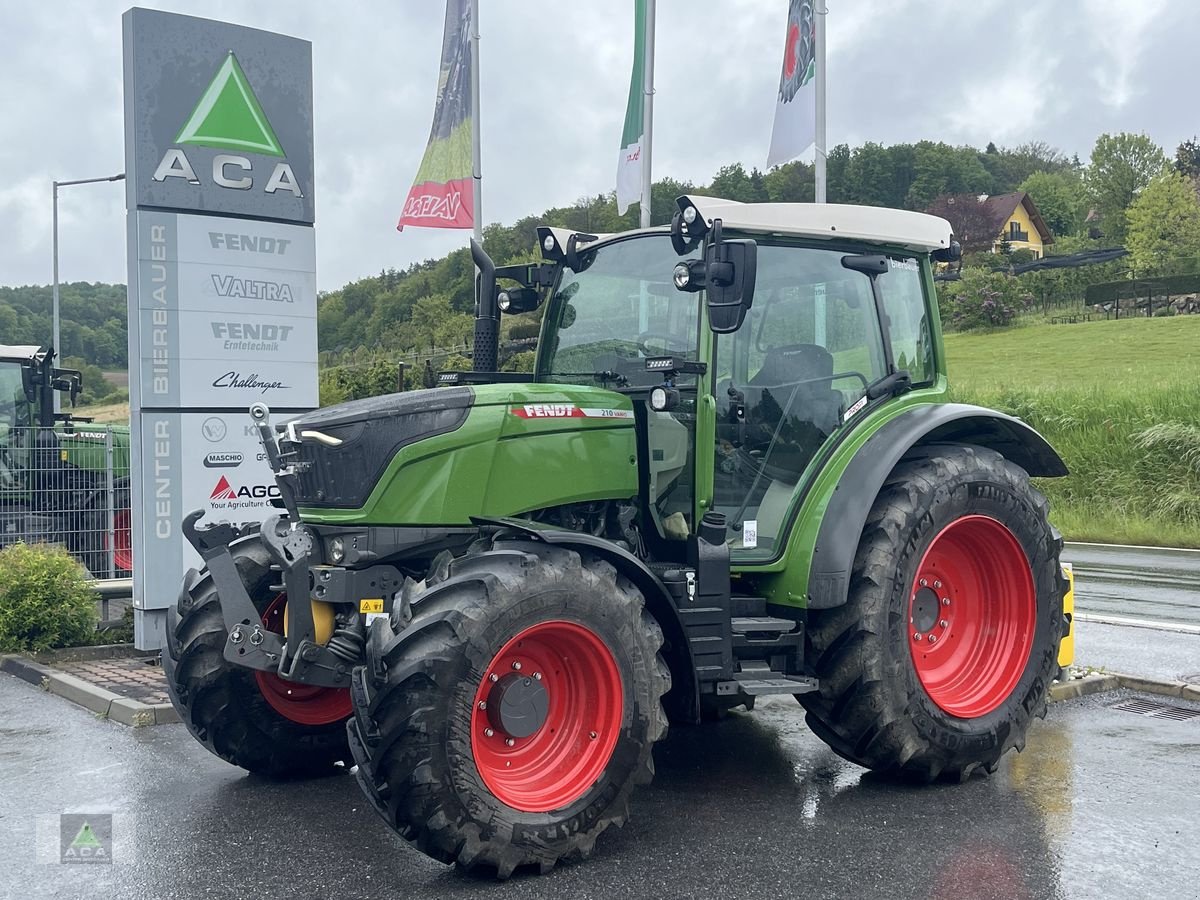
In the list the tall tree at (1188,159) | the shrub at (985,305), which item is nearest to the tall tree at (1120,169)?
the tall tree at (1188,159)

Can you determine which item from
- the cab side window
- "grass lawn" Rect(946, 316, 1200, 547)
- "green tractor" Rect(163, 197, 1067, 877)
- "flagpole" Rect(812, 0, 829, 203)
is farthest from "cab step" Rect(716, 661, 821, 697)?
"grass lawn" Rect(946, 316, 1200, 547)

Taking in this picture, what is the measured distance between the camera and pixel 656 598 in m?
4.98

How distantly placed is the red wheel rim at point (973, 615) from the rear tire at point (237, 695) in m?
3.02

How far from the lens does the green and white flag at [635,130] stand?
14742 millimetres

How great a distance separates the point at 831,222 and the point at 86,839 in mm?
4376

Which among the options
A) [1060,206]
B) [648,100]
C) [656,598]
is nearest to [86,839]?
[656,598]

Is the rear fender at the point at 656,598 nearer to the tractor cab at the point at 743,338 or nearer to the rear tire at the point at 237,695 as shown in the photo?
the tractor cab at the point at 743,338

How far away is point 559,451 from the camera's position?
5.19 meters

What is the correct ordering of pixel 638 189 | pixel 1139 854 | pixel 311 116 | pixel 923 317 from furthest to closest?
1. pixel 638 189
2. pixel 311 116
3. pixel 923 317
4. pixel 1139 854

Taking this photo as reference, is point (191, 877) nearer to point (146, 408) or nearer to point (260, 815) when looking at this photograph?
point (260, 815)

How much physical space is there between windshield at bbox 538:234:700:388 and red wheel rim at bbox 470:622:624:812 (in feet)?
4.81

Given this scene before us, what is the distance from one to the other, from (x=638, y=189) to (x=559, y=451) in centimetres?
1007

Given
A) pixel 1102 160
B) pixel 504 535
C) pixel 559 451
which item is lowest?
pixel 504 535

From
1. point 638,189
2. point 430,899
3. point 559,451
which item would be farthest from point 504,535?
point 638,189
